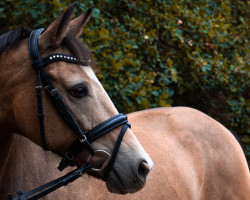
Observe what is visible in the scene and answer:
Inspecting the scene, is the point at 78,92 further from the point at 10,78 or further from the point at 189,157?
the point at 189,157

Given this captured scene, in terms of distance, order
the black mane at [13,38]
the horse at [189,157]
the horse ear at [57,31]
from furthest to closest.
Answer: the horse at [189,157] < the black mane at [13,38] < the horse ear at [57,31]

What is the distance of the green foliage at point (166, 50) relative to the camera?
356 cm

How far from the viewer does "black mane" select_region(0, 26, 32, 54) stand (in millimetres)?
1771

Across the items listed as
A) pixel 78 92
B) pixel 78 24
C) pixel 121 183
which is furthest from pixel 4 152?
pixel 78 24

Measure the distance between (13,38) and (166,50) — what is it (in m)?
2.99

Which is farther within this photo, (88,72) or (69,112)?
(88,72)

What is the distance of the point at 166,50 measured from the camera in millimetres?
4527

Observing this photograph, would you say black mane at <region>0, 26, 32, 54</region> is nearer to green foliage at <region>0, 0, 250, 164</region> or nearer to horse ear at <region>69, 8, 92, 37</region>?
horse ear at <region>69, 8, 92, 37</region>

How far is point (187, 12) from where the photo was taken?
14.6 feet

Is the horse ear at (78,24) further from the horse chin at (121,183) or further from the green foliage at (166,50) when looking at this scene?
the green foliage at (166,50)

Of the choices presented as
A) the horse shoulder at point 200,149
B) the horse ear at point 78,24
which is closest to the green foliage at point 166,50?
the horse shoulder at point 200,149

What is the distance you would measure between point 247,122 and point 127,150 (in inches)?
139

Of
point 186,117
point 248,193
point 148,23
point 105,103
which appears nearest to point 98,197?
point 105,103

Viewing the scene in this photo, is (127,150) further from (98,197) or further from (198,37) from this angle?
(198,37)
